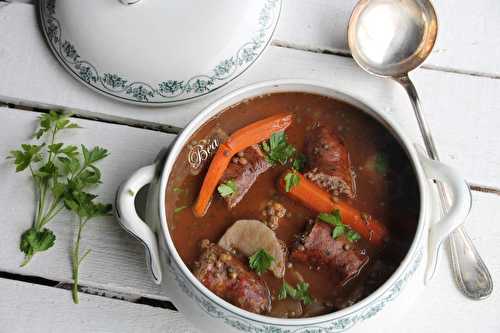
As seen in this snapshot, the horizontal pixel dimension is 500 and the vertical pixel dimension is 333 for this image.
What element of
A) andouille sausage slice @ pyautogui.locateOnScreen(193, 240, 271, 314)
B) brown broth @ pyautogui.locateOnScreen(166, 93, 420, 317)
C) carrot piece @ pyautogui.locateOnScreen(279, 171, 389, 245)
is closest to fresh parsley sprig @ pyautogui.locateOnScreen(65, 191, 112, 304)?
brown broth @ pyautogui.locateOnScreen(166, 93, 420, 317)

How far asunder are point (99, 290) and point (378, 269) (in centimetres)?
79

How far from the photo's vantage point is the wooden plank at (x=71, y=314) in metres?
1.87

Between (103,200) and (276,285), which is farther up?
(276,285)

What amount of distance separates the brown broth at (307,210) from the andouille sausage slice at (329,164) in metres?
0.02

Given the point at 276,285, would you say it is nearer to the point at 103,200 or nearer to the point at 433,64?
the point at 103,200

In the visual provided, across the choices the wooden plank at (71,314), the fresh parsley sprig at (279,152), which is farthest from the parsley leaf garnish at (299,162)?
the wooden plank at (71,314)

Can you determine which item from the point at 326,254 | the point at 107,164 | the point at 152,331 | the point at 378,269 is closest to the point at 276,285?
the point at 326,254

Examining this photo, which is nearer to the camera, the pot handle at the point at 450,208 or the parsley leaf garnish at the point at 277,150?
the pot handle at the point at 450,208

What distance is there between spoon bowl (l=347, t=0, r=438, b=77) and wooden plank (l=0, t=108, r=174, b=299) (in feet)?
2.07

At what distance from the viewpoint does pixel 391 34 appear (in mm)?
2092

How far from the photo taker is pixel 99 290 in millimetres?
1916

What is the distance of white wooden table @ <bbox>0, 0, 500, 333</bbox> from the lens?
1883mm

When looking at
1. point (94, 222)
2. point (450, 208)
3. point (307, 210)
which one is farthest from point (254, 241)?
point (94, 222)

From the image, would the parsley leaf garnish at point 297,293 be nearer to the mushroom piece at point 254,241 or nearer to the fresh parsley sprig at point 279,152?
the mushroom piece at point 254,241
